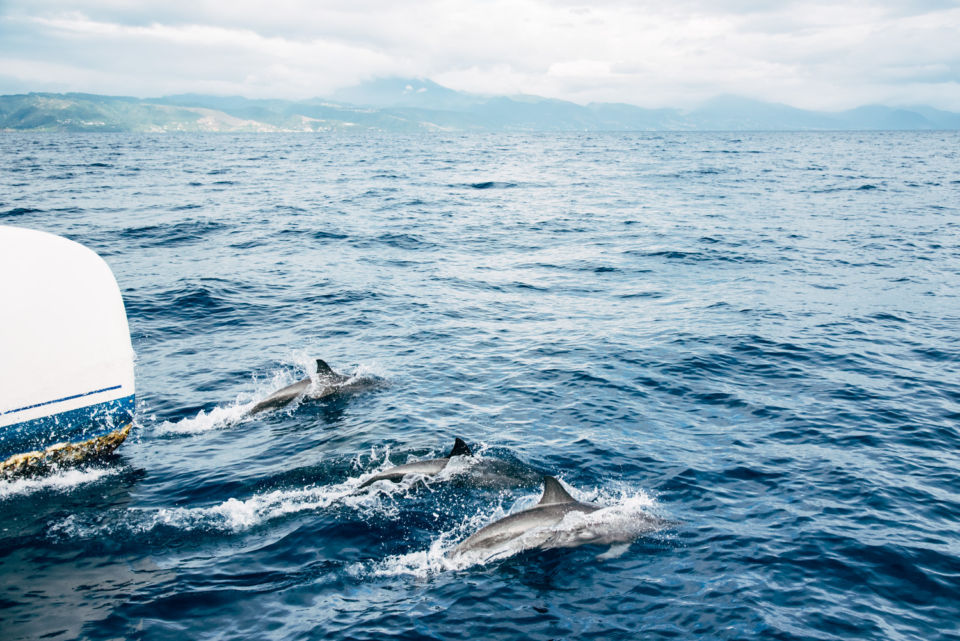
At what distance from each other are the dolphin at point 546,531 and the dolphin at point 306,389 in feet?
25.7

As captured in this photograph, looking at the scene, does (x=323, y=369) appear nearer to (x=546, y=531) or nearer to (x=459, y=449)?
(x=459, y=449)

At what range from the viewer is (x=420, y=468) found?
43.0 ft

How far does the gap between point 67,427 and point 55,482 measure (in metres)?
1.05

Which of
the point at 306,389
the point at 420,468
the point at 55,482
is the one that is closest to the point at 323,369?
the point at 306,389

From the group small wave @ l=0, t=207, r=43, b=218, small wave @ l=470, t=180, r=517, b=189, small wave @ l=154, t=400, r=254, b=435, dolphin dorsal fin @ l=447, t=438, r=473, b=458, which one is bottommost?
small wave @ l=154, t=400, r=254, b=435

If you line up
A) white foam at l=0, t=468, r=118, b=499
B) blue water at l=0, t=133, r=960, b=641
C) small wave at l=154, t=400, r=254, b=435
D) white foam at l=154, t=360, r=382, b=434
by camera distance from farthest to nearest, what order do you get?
white foam at l=154, t=360, r=382, b=434, small wave at l=154, t=400, r=254, b=435, white foam at l=0, t=468, r=118, b=499, blue water at l=0, t=133, r=960, b=641

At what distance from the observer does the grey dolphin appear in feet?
42.3

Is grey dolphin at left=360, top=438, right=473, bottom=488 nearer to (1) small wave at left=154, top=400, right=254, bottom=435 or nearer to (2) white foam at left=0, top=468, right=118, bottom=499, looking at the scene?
(1) small wave at left=154, top=400, right=254, bottom=435

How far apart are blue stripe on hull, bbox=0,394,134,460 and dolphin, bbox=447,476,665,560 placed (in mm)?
7872

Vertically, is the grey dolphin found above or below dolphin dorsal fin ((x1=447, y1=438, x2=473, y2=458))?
below

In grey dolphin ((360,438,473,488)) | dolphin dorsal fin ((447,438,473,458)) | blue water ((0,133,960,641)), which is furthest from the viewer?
dolphin dorsal fin ((447,438,473,458))

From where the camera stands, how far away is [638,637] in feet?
29.4

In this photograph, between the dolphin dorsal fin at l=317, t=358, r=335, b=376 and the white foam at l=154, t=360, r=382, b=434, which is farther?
the dolphin dorsal fin at l=317, t=358, r=335, b=376

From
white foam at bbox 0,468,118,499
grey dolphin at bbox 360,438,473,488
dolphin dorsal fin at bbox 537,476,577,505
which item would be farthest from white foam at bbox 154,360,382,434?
dolphin dorsal fin at bbox 537,476,577,505
